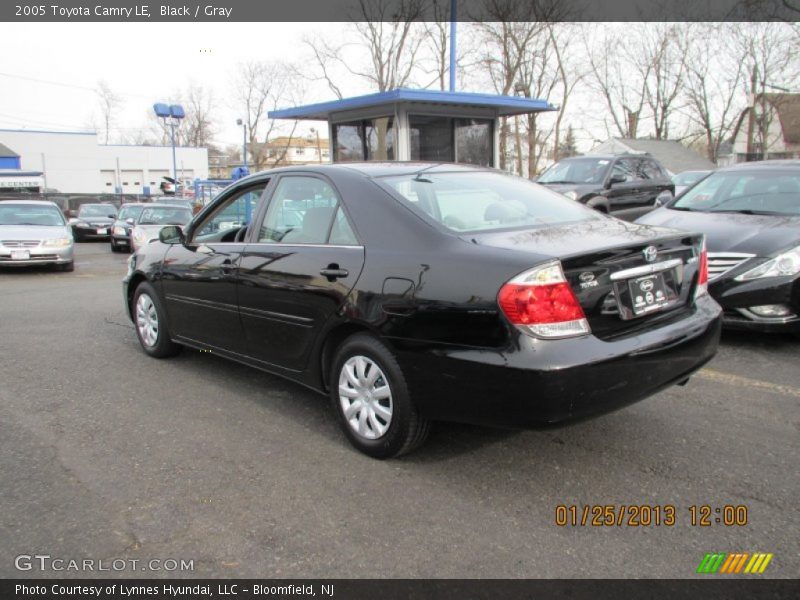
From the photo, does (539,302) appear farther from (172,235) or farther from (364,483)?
(172,235)

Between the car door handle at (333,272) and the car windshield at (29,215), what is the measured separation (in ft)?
39.1

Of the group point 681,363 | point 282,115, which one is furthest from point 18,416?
point 282,115

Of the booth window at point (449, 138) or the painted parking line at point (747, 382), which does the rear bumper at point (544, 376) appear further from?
the booth window at point (449, 138)

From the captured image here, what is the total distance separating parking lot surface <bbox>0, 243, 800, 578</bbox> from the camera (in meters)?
2.63

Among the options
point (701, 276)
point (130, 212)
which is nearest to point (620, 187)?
point (701, 276)

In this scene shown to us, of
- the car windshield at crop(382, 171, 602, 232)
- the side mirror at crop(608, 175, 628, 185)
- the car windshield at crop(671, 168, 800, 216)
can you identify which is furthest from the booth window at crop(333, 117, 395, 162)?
the car windshield at crop(382, 171, 602, 232)

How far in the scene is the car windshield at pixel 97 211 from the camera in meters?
22.5

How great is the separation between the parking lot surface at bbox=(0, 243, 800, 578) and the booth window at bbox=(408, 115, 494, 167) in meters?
8.06

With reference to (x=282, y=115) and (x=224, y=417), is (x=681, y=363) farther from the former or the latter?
(x=282, y=115)

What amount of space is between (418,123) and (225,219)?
7.52 metres

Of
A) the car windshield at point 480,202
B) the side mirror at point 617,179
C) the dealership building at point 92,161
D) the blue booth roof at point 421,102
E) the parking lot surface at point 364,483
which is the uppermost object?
the dealership building at point 92,161

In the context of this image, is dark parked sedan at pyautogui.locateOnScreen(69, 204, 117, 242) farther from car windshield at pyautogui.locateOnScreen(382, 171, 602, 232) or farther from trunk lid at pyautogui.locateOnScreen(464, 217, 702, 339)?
trunk lid at pyautogui.locateOnScreen(464, 217, 702, 339)

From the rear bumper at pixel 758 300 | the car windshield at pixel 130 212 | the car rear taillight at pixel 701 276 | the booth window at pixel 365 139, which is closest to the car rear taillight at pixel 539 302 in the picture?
the car rear taillight at pixel 701 276

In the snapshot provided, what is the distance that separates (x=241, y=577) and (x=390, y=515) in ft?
2.40
